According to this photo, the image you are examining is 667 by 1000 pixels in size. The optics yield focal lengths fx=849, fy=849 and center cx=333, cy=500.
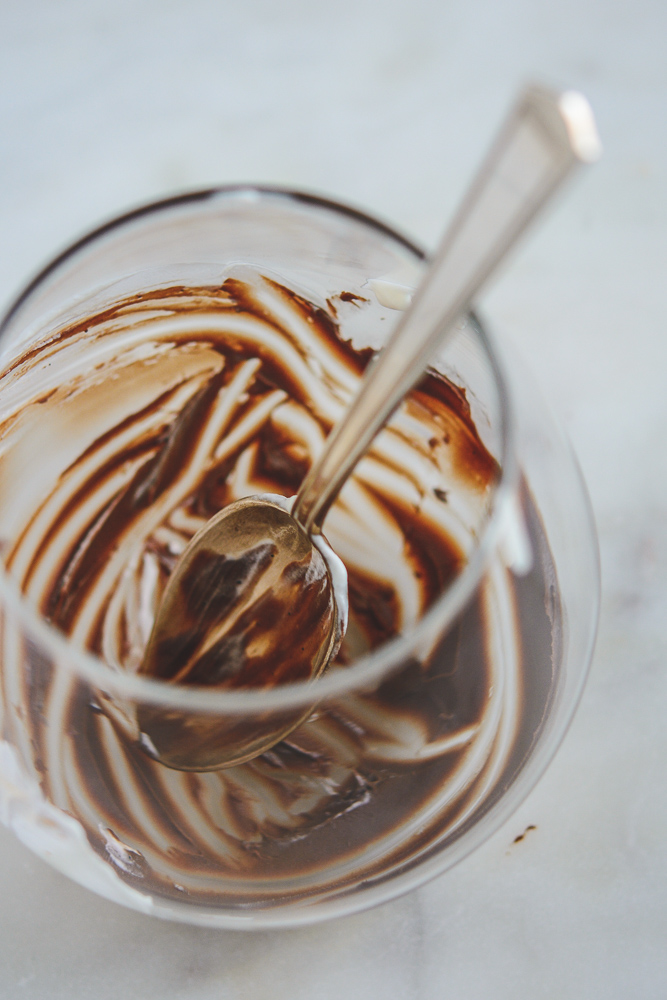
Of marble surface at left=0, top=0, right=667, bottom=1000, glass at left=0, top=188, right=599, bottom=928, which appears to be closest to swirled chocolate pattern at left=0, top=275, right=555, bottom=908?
glass at left=0, top=188, right=599, bottom=928

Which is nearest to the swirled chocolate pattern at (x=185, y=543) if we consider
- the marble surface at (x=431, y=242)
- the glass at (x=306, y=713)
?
the glass at (x=306, y=713)

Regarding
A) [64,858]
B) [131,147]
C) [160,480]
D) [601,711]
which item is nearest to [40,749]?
[64,858]

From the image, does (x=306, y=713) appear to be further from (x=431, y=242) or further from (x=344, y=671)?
(x=431, y=242)

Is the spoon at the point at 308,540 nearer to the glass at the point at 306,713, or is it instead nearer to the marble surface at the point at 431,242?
the glass at the point at 306,713

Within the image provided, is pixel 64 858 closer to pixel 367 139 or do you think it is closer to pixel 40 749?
pixel 40 749

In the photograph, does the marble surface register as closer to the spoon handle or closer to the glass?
the glass

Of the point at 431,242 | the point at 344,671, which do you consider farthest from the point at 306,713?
the point at 431,242
